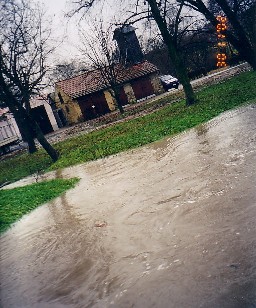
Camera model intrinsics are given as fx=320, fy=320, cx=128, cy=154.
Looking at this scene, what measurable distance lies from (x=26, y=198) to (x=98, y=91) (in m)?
29.1

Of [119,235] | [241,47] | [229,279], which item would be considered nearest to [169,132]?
[241,47]

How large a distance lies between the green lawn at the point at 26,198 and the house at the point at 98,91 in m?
27.1

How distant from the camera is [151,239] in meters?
4.71

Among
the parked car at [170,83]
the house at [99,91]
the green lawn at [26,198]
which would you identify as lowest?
the green lawn at [26,198]

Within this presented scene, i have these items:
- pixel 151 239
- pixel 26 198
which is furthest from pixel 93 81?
pixel 151 239

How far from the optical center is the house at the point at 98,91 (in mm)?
37312

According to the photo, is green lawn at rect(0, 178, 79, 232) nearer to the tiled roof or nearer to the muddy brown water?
the muddy brown water

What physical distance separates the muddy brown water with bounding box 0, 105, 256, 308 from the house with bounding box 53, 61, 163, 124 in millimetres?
29272

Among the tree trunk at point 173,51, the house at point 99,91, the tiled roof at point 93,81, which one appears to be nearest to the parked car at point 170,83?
the house at point 99,91

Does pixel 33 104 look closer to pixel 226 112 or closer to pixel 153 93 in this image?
pixel 153 93

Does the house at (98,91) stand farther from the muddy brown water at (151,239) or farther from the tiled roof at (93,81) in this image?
the muddy brown water at (151,239)

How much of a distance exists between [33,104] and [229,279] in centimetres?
4078

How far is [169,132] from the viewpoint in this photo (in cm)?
1222

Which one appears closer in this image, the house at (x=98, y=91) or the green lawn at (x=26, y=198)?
the green lawn at (x=26, y=198)
